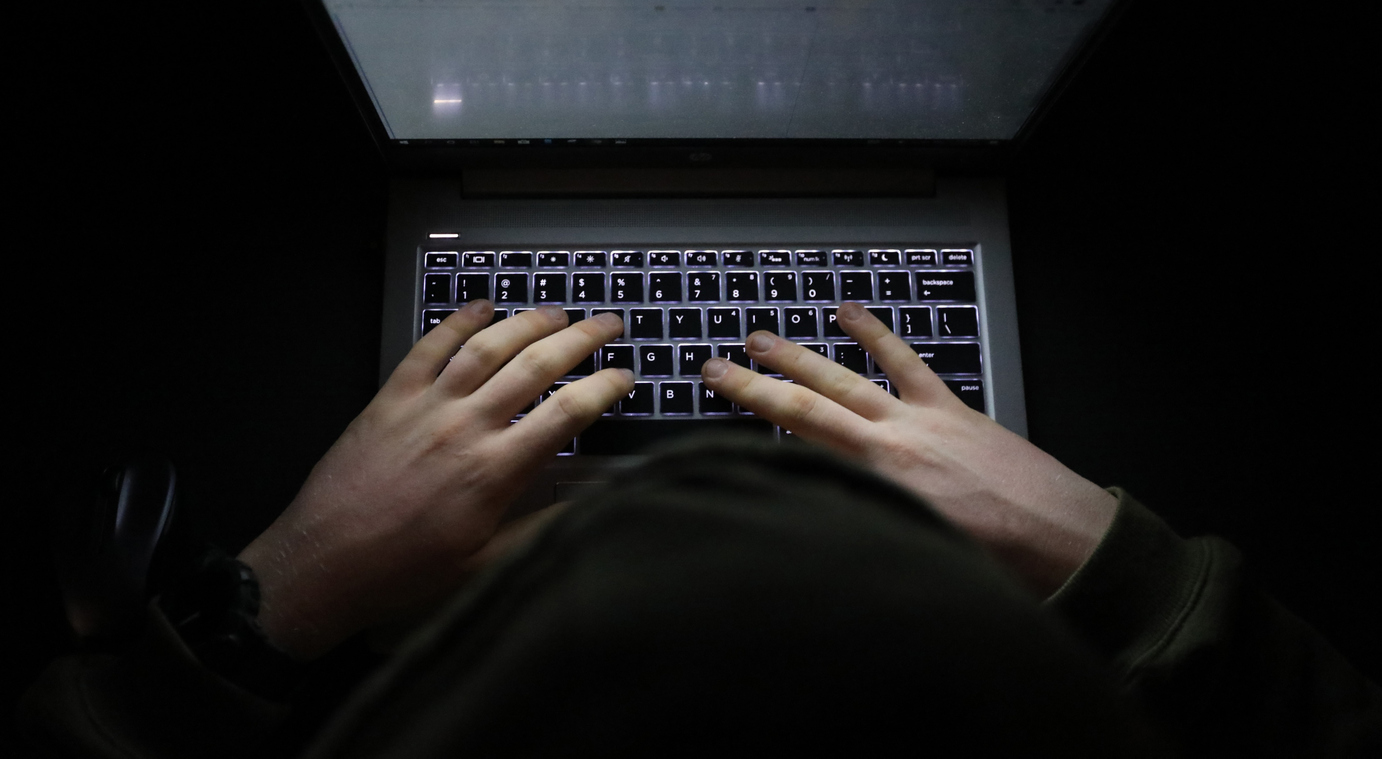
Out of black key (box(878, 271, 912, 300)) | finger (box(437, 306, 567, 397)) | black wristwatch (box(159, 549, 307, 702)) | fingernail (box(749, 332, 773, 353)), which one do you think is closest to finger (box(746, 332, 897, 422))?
fingernail (box(749, 332, 773, 353))

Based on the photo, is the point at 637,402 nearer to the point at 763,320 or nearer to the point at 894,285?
the point at 763,320

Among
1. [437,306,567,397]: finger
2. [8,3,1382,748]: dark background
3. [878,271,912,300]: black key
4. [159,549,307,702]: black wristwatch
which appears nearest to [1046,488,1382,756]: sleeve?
[8,3,1382,748]: dark background

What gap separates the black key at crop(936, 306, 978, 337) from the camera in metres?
0.68

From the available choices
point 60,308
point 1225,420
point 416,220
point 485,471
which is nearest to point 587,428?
point 485,471

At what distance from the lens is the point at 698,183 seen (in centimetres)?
70

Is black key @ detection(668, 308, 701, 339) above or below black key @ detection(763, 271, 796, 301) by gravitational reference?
below

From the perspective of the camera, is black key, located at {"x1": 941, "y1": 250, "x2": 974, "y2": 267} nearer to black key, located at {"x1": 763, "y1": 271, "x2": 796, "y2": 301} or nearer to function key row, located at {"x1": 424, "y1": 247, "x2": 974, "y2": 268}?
function key row, located at {"x1": 424, "y1": 247, "x2": 974, "y2": 268}

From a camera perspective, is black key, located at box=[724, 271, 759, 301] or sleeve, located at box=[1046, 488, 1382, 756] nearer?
sleeve, located at box=[1046, 488, 1382, 756]

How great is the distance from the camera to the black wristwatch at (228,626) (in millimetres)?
554

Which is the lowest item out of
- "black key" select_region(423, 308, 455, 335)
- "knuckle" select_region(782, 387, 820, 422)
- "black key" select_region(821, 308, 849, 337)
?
"knuckle" select_region(782, 387, 820, 422)

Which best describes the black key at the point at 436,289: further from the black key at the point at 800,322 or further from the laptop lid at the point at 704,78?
the black key at the point at 800,322

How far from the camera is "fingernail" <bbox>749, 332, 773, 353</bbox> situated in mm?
641

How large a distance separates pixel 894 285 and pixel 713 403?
0.21 metres

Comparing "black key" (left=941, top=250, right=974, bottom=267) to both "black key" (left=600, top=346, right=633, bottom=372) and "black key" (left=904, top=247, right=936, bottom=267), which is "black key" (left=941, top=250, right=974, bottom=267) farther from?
"black key" (left=600, top=346, right=633, bottom=372)
